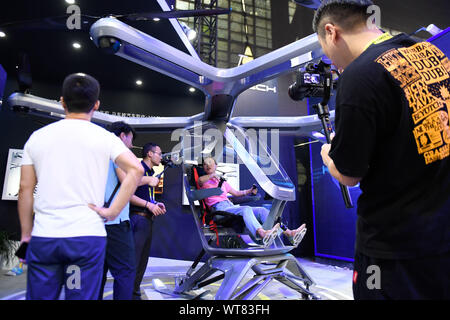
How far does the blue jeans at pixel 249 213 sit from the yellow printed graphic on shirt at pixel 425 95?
2320 millimetres

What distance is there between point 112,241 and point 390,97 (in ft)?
6.52

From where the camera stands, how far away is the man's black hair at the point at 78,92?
1493 mm

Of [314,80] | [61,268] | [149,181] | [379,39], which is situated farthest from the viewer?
[149,181]

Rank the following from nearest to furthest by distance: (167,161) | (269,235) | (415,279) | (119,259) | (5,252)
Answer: (415,279) < (119,259) < (269,235) < (167,161) < (5,252)

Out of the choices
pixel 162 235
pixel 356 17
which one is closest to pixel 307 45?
pixel 356 17

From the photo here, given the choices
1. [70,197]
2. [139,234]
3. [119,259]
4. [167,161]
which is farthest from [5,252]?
[70,197]

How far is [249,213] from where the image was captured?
327 centimetres

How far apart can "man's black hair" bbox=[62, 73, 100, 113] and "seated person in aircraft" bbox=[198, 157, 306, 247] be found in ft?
7.11

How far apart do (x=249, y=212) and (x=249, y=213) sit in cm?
2

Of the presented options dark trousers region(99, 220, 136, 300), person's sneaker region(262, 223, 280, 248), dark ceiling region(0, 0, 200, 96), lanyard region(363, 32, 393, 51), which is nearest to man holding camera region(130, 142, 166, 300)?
dark trousers region(99, 220, 136, 300)

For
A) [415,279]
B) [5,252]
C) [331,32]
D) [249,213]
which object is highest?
[331,32]

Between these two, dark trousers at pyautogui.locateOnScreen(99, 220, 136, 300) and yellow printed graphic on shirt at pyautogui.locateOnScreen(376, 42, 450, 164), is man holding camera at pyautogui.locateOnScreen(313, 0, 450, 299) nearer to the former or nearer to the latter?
yellow printed graphic on shirt at pyautogui.locateOnScreen(376, 42, 450, 164)

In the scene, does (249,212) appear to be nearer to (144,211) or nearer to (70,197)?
(144,211)

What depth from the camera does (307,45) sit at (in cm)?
260
